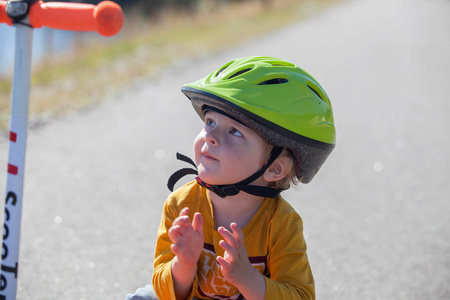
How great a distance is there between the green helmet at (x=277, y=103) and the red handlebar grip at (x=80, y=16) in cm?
38

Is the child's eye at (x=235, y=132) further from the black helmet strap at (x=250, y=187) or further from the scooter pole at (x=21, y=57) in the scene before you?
the scooter pole at (x=21, y=57)

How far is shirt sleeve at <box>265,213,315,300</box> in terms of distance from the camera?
2.01 m

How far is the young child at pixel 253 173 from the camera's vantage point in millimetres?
2021

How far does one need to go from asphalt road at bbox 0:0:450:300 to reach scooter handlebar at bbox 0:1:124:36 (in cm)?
165

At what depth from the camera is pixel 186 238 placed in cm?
183

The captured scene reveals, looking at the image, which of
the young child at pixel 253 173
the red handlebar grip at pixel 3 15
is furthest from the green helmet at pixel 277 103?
the red handlebar grip at pixel 3 15

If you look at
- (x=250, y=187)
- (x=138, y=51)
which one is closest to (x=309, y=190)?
(x=250, y=187)

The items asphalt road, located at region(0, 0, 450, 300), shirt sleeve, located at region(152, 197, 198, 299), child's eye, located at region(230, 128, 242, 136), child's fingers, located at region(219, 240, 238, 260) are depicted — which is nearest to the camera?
child's fingers, located at region(219, 240, 238, 260)

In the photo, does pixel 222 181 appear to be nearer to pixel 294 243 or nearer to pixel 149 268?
pixel 294 243

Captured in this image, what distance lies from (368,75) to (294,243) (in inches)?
301

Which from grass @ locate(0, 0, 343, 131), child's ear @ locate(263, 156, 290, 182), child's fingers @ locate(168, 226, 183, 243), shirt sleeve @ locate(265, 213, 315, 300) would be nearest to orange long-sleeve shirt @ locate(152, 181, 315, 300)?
shirt sleeve @ locate(265, 213, 315, 300)

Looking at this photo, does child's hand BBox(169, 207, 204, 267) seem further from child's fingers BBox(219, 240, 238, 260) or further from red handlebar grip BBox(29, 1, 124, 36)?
→ red handlebar grip BBox(29, 1, 124, 36)

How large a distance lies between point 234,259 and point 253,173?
416 mm

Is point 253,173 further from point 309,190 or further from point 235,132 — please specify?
point 309,190
